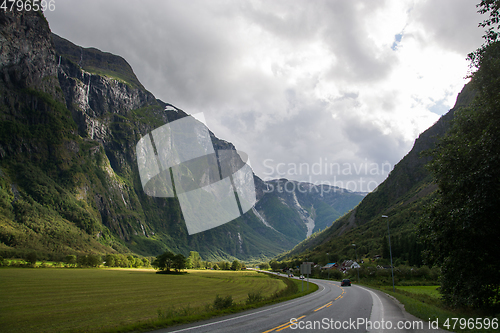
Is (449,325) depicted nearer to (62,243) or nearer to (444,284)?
(444,284)

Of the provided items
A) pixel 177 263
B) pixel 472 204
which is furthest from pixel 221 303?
pixel 177 263

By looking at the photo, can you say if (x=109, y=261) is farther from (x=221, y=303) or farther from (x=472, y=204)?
(x=472, y=204)

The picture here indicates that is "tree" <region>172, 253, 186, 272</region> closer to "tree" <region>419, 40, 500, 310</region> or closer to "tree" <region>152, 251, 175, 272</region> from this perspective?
"tree" <region>152, 251, 175, 272</region>

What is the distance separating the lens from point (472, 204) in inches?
519

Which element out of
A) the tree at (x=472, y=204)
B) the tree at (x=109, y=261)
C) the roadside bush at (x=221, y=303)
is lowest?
the tree at (x=109, y=261)

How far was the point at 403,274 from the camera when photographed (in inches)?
2972

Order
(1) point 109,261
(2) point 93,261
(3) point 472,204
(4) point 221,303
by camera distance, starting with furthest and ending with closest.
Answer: (1) point 109,261 < (2) point 93,261 < (4) point 221,303 < (3) point 472,204

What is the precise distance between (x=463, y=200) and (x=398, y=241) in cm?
11634

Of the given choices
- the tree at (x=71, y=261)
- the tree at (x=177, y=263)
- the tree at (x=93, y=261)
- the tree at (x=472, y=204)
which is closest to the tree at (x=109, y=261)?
the tree at (x=93, y=261)

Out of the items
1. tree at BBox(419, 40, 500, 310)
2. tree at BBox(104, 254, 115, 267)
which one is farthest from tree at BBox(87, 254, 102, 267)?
tree at BBox(419, 40, 500, 310)

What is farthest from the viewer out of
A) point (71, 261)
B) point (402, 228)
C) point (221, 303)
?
point (71, 261)

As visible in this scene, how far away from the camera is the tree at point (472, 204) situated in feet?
42.6

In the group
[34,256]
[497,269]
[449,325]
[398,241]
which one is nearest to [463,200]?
[497,269]

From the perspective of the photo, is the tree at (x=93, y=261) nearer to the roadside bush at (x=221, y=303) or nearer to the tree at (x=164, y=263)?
the tree at (x=164, y=263)
